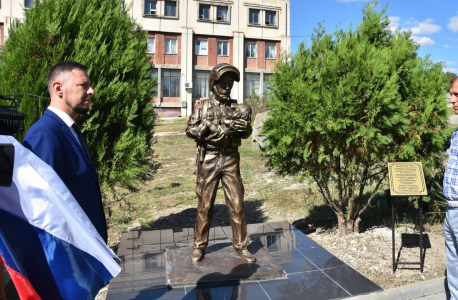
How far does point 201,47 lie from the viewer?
30.5 meters

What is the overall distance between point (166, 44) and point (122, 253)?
26.2 m

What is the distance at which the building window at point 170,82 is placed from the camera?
30.2 m

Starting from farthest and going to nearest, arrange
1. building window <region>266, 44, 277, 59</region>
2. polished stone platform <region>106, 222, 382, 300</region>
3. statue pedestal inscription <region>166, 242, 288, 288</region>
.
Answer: building window <region>266, 44, 277, 59</region> < statue pedestal inscription <region>166, 242, 288, 288</region> < polished stone platform <region>106, 222, 382, 300</region>

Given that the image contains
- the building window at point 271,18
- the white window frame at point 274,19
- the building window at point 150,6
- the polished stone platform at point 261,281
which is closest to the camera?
the polished stone platform at point 261,281

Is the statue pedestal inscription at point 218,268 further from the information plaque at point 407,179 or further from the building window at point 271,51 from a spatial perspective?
the building window at point 271,51

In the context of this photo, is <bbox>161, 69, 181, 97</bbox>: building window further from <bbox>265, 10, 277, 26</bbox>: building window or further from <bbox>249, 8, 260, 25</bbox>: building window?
<bbox>265, 10, 277, 26</bbox>: building window

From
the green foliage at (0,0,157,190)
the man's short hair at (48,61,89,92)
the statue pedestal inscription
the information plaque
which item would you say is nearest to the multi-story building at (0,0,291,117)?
the green foliage at (0,0,157,190)

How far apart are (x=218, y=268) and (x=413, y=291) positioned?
2277 millimetres

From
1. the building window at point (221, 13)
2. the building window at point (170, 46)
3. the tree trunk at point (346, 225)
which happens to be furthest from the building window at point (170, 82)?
the tree trunk at point (346, 225)

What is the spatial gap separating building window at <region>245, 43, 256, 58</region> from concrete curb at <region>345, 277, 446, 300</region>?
28.4 meters

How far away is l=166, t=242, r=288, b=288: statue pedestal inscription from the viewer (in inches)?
176

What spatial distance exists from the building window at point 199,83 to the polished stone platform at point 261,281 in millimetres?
25494

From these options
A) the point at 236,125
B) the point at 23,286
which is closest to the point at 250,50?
the point at 236,125

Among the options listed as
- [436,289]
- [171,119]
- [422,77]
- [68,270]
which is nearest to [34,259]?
[68,270]
